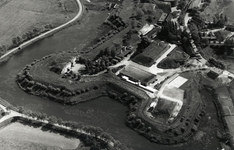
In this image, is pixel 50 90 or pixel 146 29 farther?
pixel 146 29

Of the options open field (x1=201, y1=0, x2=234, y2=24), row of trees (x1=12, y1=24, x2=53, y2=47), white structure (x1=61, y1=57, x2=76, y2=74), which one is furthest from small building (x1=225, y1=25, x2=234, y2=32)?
row of trees (x1=12, y1=24, x2=53, y2=47)

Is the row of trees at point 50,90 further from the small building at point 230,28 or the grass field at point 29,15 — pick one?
the small building at point 230,28

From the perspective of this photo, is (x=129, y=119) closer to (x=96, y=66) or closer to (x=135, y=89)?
(x=135, y=89)

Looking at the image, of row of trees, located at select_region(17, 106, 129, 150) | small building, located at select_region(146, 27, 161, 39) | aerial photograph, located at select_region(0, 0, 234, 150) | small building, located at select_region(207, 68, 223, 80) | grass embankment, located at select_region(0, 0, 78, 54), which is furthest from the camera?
grass embankment, located at select_region(0, 0, 78, 54)

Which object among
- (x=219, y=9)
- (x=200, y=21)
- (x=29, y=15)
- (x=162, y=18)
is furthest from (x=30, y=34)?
(x=219, y=9)

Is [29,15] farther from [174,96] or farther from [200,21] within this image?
[174,96]

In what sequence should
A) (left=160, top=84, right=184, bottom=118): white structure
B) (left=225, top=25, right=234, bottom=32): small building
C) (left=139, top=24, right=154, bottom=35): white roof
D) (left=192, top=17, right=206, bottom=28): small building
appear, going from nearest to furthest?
1. (left=160, top=84, right=184, bottom=118): white structure
2. (left=225, top=25, right=234, bottom=32): small building
3. (left=139, top=24, right=154, bottom=35): white roof
4. (left=192, top=17, right=206, bottom=28): small building

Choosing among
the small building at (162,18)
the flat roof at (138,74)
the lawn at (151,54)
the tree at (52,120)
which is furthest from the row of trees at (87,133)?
the small building at (162,18)

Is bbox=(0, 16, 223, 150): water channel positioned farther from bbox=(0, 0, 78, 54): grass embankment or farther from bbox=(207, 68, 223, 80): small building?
bbox=(207, 68, 223, 80): small building
